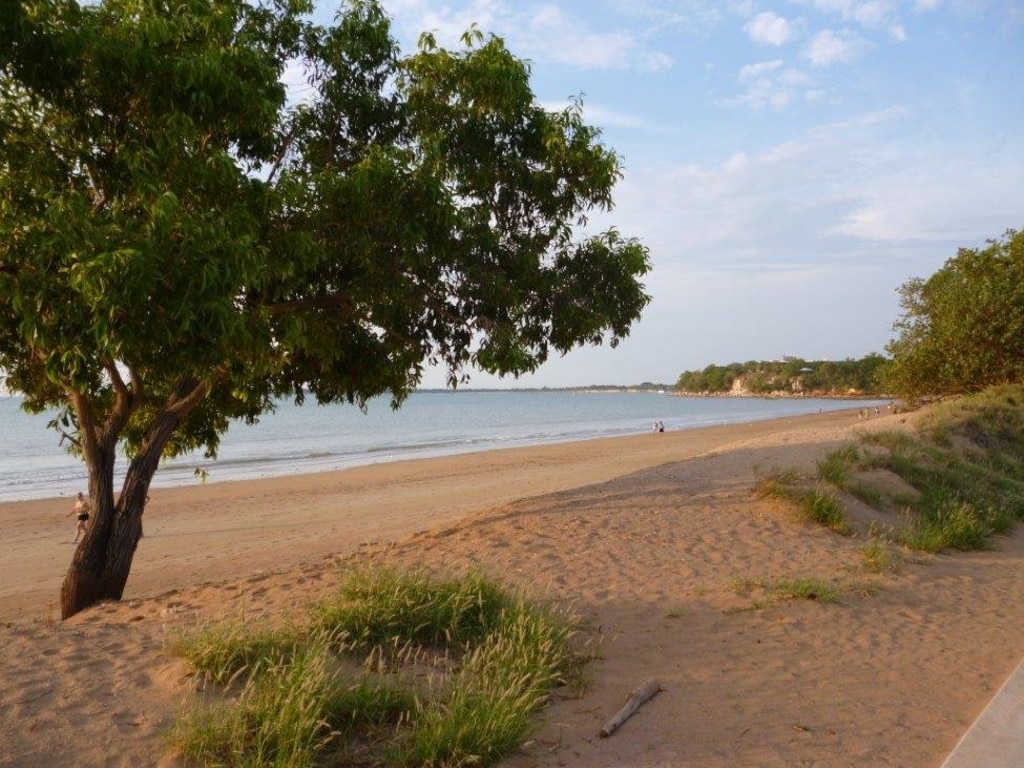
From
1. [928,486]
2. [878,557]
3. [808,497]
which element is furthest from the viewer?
[928,486]

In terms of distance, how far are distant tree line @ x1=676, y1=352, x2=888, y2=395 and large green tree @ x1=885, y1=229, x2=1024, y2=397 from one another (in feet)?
292

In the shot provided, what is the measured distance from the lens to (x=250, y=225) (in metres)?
6.61

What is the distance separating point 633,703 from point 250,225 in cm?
463

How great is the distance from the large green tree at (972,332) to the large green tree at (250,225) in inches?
967

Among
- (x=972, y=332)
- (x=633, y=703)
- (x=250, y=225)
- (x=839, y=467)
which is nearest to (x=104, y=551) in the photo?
(x=250, y=225)

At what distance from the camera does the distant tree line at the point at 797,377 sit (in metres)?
137

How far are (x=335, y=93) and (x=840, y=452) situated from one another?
11054 mm

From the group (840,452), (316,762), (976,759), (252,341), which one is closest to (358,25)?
(252,341)

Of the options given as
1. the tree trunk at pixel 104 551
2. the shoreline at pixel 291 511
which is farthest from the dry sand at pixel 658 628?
the tree trunk at pixel 104 551

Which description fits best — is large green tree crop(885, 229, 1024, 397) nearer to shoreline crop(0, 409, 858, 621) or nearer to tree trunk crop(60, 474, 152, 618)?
shoreline crop(0, 409, 858, 621)

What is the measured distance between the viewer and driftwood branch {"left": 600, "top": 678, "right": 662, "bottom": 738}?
16.2 ft

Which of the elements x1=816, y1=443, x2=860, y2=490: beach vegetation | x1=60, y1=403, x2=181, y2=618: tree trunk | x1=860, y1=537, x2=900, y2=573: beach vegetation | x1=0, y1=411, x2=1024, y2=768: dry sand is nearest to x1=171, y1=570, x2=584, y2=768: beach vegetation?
x1=0, y1=411, x2=1024, y2=768: dry sand

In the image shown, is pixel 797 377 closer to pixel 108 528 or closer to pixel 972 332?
pixel 972 332

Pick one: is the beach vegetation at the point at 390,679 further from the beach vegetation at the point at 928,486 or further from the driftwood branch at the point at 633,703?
the beach vegetation at the point at 928,486
